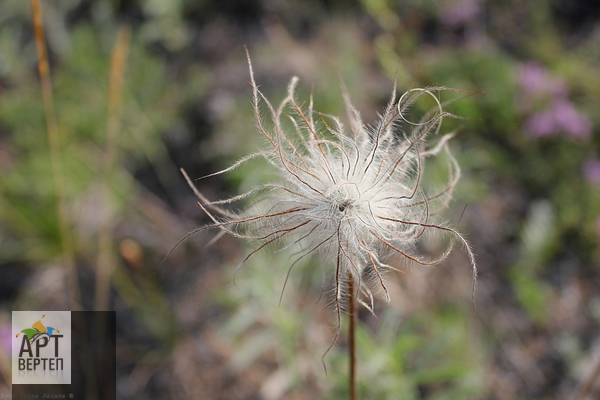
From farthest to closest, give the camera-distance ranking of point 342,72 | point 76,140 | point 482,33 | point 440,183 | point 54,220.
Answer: point 482,33
point 342,72
point 76,140
point 54,220
point 440,183

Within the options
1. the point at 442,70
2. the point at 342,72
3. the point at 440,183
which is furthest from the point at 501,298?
the point at 342,72

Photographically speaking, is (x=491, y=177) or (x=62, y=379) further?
(x=491, y=177)

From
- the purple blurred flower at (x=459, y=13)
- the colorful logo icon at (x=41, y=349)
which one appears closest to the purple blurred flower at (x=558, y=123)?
the purple blurred flower at (x=459, y=13)

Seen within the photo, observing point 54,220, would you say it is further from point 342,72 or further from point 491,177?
point 491,177

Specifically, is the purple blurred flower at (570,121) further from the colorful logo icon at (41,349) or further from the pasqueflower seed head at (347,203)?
the colorful logo icon at (41,349)

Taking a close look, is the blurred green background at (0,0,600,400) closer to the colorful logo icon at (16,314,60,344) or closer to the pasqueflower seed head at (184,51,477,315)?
the colorful logo icon at (16,314,60,344)

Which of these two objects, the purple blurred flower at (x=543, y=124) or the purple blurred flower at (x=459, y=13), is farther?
the purple blurred flower at (x=459, y=13)

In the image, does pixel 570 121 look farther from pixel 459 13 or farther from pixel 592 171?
pixel 459 13
